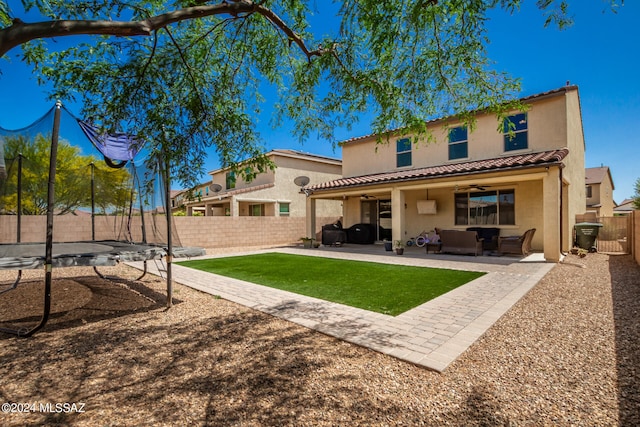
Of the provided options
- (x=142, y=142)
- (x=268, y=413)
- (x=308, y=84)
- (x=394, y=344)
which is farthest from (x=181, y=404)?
(x=308, y=84)

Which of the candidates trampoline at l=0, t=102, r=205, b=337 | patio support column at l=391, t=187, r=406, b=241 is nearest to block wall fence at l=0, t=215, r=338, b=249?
trampoline at l=0, t=102, r=205, b=337

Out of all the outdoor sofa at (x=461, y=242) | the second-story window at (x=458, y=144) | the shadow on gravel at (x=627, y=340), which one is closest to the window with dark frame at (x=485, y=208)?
the second-story window at (x=458, y=144)

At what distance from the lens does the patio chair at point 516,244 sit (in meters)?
10.9

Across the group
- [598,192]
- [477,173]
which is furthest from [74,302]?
[598,192]

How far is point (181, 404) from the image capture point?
2.56 meters

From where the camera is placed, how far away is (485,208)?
1373 centimetres

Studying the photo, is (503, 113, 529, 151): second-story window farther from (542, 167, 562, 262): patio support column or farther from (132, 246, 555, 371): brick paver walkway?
(132, 246, 555, 371): brick paver walkway

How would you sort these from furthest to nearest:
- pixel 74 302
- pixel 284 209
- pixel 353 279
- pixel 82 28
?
pixel 284 209, pixel 353 279, pixel 74 302, pixel 82 28

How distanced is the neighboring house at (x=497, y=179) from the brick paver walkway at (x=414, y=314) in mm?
3556

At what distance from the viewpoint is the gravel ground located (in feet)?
7.92

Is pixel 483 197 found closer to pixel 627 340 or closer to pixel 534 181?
pixel 534 181

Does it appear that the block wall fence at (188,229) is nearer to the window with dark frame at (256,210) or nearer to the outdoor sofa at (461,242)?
the window with dark frame at (256,210)

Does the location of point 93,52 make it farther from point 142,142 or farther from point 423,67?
point 423,67

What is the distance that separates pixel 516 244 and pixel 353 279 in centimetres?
699
